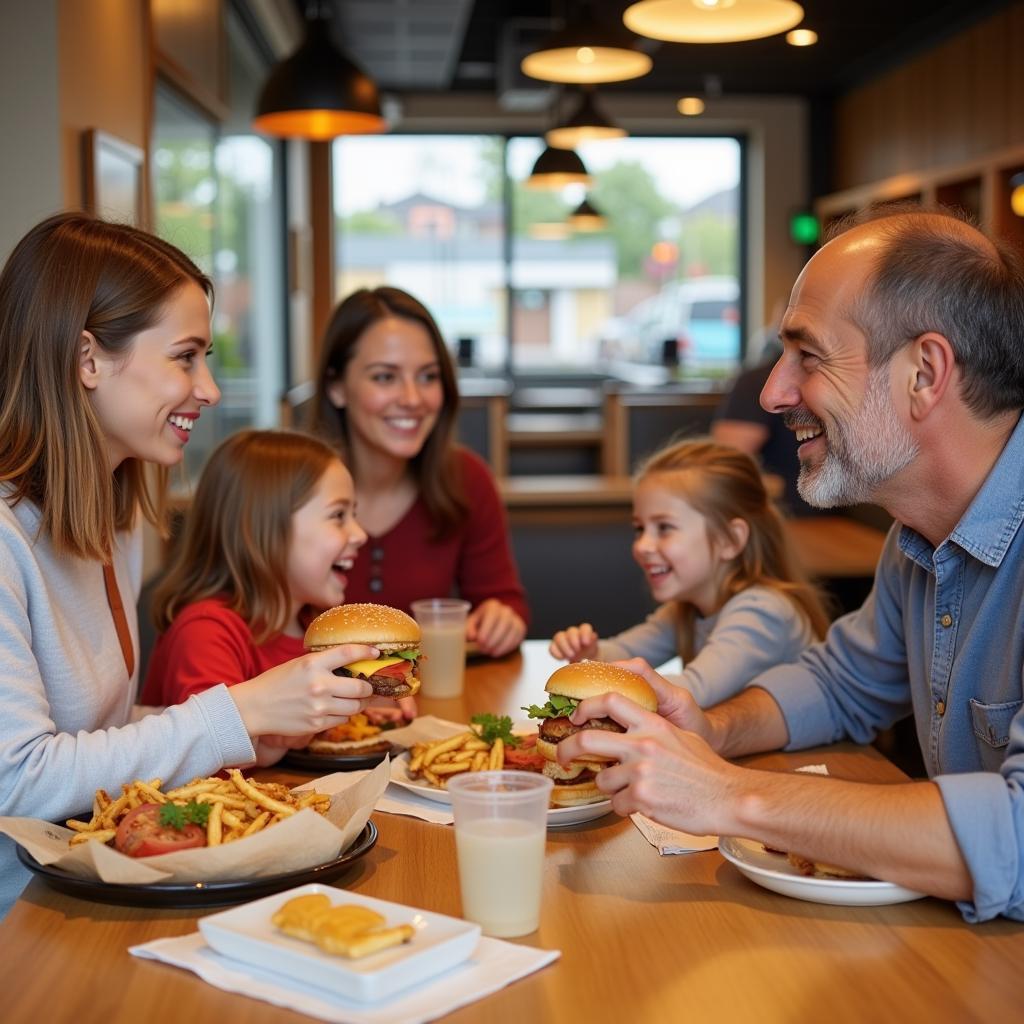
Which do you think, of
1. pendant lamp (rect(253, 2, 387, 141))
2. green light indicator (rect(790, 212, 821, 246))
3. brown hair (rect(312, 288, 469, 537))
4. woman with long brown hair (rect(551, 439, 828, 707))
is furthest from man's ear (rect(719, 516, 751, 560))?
green light indicator (rect(790, 212, 821, 246))

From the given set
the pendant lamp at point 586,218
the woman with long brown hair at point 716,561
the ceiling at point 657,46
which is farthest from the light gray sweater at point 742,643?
the pendant lamp at point 586,218

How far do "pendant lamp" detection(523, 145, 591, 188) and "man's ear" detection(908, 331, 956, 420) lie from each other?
6.20 m

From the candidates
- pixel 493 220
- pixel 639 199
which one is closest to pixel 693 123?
pixel 639 199

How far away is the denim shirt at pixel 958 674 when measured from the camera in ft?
4.68

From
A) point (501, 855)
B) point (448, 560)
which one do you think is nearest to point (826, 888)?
point (501, 855)

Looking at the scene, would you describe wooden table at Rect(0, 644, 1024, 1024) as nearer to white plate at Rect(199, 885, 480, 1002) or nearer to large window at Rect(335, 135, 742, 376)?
white plate at Rect(199, 885, 480, 1002)

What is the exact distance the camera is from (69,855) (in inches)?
57.1

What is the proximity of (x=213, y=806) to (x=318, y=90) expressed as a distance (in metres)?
2.92

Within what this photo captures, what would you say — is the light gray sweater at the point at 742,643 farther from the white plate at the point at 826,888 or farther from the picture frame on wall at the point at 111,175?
the picture frame on wall at the point at 111,175

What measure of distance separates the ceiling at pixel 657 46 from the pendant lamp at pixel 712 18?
5.07 m

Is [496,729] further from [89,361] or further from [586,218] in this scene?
[586,218]

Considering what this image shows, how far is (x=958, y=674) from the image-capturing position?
1825mm

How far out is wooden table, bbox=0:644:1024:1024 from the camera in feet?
4.05

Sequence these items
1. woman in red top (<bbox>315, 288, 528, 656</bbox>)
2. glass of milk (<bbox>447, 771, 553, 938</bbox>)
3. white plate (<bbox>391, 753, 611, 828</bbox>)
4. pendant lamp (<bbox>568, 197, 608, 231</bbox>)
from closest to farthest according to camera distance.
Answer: glass of milk (<bbox>447, 771, 553, 938</bbox>) < white plate (<bbox>391, 753, 611, 828</bbox>) < woman in red top (<bbox>315, 288, 528, 656</bbox>) < pendant lamp (<bbox>568, 197, 608, 231</bbox>)
